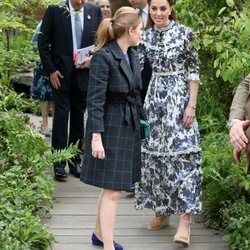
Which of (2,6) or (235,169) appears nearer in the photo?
(2,6)

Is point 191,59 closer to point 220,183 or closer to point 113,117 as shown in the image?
point 113,117

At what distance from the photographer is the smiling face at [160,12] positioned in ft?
18.1

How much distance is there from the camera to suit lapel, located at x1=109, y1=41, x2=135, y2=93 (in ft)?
16.6

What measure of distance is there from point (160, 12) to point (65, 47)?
185 centimetres

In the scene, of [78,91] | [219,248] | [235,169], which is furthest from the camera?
[78,91]

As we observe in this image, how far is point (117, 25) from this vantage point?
509cm

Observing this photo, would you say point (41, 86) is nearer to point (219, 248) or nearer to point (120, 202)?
point (120, 202)

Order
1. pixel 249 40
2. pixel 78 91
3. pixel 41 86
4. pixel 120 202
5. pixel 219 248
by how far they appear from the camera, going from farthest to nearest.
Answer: pixel 41 86 < pixel 78 91 < pixel 120 202 < pixel 219 248 < pixel 249 40

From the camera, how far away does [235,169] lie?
6.02 m

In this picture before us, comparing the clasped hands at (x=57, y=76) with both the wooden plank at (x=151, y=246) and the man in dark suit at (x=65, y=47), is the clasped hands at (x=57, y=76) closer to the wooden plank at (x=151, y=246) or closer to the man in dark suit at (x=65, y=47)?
the man in dark suit at (x=65, y=47)

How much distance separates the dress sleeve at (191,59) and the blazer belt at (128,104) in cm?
64

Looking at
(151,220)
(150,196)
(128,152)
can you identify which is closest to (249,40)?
(128,152)

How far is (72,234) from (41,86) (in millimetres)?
4024

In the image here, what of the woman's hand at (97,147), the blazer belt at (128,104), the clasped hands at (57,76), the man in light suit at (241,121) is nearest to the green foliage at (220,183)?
the blazer belt at (128,104)
